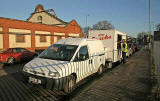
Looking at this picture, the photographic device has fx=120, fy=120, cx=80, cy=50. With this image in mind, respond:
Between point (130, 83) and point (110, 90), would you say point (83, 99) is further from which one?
point (130, 83)

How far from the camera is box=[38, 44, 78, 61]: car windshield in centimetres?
496

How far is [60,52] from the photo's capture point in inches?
209

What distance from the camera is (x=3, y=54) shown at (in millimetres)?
10023

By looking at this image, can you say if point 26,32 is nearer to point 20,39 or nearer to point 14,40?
point 20,39

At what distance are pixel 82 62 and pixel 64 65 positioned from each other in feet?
3.80

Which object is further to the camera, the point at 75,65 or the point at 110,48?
the point at 110,48

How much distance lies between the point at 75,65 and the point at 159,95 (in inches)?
121

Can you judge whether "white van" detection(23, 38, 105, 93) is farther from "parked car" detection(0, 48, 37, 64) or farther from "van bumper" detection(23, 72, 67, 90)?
"parked car" detection(0, 48, 37, 64)

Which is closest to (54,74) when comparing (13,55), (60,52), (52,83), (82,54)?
(52,83)

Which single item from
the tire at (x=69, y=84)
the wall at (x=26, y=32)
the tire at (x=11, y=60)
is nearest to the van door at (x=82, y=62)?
the tire at (x=69, y=84)

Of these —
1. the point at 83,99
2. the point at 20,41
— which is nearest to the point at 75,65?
the point at 83,99

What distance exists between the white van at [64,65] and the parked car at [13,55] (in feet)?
21.0

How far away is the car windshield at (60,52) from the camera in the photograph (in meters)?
4.96

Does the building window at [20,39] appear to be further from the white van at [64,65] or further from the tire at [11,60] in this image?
the white van at [64,65]
